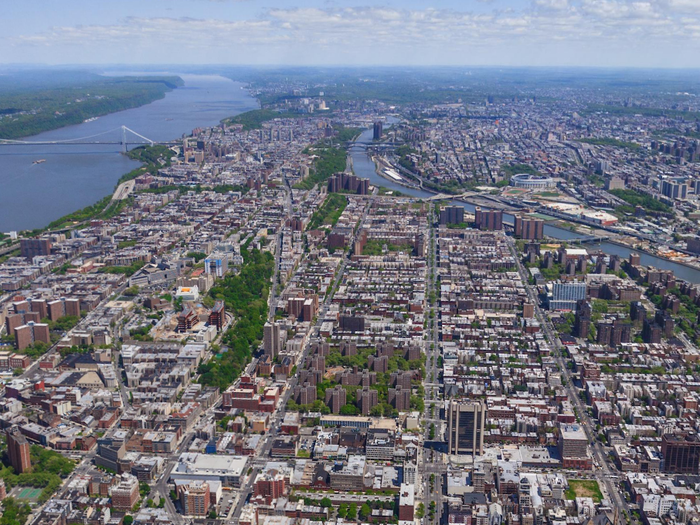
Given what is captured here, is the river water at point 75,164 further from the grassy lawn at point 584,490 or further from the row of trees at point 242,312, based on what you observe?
the grassy lawn at point 584,490

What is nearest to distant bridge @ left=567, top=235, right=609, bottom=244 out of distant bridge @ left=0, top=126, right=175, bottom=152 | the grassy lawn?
the grassy lawn

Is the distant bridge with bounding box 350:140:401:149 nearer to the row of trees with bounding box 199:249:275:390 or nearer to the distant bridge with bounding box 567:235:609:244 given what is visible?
the distant bridge with bounding box 567:235:609:244

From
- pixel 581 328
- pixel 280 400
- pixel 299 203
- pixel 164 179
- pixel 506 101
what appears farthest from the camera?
pixel 506 101

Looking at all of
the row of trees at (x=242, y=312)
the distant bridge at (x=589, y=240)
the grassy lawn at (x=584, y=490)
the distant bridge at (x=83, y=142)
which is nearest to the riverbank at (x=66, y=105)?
the distant bridge at (x=83, y=142)

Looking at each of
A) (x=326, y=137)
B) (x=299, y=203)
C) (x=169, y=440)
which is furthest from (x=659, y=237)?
(x=326, y=137)

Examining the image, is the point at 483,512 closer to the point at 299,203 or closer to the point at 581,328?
the point at 581,328

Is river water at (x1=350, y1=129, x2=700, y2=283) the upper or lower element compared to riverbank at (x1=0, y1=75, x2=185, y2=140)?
lower
